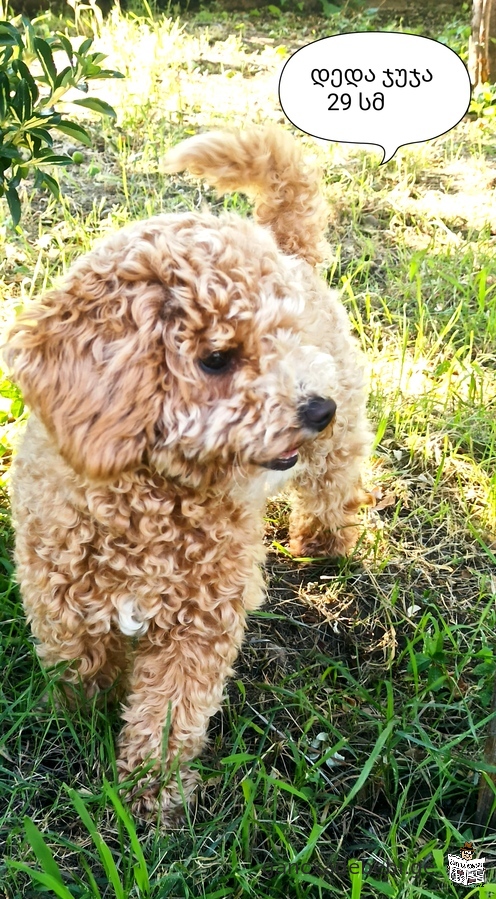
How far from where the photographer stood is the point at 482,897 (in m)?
1.48

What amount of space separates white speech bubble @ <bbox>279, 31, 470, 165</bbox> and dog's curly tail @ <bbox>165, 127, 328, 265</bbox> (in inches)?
39.7

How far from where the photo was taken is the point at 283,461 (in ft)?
5.31

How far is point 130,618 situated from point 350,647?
34.8 inches

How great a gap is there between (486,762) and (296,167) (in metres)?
1.71

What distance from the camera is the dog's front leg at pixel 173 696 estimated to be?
5.76ft

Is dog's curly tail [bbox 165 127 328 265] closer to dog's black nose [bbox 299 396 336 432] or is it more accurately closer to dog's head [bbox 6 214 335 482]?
dog's head [bbox 6 214 335 482]

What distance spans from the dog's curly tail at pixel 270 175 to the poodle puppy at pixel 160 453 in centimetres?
4

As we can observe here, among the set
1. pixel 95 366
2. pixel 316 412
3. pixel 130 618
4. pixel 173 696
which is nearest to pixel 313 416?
pixel 316 412

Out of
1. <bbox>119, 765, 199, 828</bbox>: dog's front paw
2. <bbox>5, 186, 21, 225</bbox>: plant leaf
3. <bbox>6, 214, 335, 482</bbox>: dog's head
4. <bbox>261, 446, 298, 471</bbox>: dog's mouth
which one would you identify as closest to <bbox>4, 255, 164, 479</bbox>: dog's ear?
<bbox>6, 214, 335, 482</bbox>: dog's head

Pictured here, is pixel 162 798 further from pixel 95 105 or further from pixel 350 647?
pixel 95 105

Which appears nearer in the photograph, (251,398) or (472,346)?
(251,398)

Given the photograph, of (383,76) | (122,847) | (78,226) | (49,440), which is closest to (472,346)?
(383,76)

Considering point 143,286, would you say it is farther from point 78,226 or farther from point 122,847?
point 78,226

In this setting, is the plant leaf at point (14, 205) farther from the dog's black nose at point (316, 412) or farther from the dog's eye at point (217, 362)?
the dog's black nose at point (316, 412)
